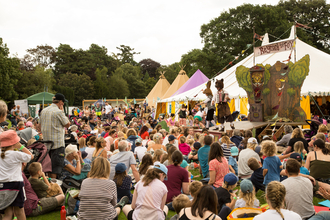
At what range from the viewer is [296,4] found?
3531cm

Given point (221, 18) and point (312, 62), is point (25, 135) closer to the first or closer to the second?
point (312, 62)

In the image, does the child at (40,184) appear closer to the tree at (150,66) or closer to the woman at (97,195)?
the woman at (97,195)

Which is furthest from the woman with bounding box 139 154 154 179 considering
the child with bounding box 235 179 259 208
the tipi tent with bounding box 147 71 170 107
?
the tipi tent with bounding box 147 71 170 107

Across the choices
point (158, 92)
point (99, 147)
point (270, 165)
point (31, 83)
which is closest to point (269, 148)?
point (270, 165)

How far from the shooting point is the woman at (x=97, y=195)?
3168mm

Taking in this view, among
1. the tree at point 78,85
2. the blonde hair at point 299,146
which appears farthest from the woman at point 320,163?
the tree at point 78,85

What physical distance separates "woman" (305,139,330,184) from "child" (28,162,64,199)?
13.9 ft

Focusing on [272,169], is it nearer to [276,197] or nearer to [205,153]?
[205,153]

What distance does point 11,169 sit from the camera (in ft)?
A: 10.8

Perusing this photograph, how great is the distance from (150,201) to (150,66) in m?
62.8

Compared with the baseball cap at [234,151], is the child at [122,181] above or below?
below

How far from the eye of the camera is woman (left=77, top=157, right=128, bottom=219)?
3168 millimetres

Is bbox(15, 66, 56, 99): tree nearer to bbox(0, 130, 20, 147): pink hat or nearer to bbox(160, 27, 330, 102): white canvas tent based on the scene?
bbox(160, 27, 330, 102): white canvas tent

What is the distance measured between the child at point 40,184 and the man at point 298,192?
3395 mm
